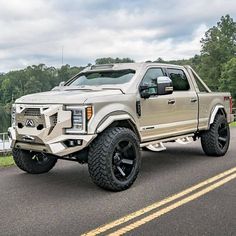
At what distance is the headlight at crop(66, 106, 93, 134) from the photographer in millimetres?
5688

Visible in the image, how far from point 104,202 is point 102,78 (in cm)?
268

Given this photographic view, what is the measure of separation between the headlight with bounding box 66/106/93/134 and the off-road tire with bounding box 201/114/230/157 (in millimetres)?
3951

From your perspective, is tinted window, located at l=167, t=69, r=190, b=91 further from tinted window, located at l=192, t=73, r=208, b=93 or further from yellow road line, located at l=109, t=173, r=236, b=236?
yellow road line, located at l=109, t=173, r=236, b=236

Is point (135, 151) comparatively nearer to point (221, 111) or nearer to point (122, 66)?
point (122, 66)

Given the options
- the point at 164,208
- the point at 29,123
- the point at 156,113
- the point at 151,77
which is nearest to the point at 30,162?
the point at 29,123

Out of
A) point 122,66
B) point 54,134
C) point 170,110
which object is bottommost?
point 54,134

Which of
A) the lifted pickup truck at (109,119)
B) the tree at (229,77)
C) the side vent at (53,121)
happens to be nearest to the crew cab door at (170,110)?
the lifted pickup truck at (109,119)

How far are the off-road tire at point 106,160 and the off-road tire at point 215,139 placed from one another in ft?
10.8

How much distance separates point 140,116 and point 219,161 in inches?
101

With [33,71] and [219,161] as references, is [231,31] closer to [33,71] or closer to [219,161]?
[33,71]

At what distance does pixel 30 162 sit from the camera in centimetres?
708

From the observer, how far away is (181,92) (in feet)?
26.2

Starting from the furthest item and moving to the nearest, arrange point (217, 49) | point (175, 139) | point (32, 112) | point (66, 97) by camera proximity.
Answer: point (217, 49) → point (175, 139) → point (32, 112) → point (66, 97)

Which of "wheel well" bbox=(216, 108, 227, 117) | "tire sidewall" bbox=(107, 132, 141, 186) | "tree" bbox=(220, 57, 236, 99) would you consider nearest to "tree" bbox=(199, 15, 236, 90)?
"tree" bbox=(220, 57, 236, 99)
